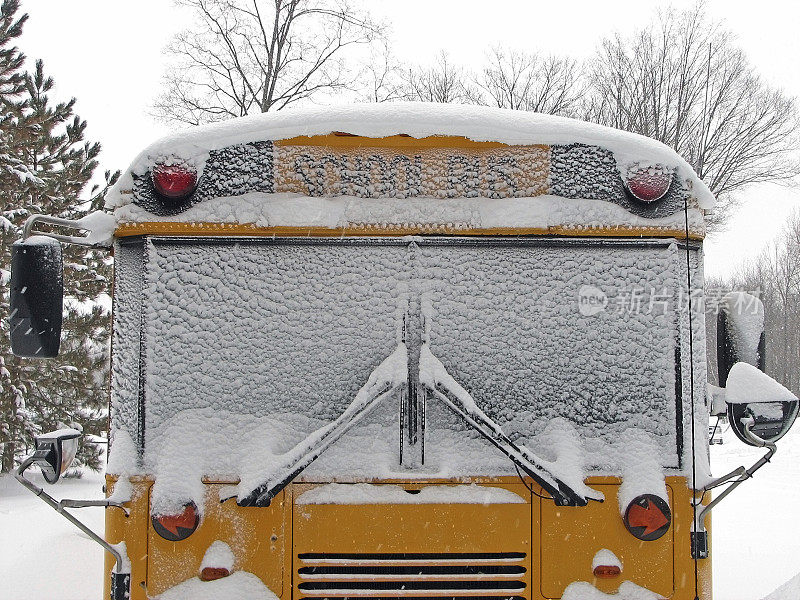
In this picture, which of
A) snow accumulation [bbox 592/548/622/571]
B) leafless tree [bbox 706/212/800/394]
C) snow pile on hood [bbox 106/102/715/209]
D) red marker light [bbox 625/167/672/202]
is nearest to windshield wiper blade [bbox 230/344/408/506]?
snow pile on hood [bbox 106/102/715/209]

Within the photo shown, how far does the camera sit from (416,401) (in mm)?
2553

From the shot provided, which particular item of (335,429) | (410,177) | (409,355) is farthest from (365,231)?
(335,429)

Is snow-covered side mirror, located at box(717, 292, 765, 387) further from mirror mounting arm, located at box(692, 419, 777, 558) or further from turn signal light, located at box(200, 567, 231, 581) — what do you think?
turn signal light, located at box(200, 567, 231, 581)

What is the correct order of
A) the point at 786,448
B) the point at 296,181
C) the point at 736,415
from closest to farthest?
the point at 736,415 → the point at 296,181 → the point at 786,448

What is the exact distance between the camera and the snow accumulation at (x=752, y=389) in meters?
2.44

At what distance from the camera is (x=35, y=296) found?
2.60m

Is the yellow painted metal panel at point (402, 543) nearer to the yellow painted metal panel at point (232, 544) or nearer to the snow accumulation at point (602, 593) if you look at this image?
the yellow painted metal panel at point (232, 544)

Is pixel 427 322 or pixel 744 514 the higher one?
pixel 427 322

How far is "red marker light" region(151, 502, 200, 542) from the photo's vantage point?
250 cm

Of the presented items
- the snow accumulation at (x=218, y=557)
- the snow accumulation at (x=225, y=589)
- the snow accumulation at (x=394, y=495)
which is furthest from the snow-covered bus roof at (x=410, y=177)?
the snow accumulation at (x=225, y=589)

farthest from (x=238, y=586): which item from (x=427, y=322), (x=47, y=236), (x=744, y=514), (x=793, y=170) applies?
(x=793, y=170)

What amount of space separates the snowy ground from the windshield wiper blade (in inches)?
161

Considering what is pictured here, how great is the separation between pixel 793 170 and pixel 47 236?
23.1 meters

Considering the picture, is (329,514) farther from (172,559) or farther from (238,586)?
(172,559)
